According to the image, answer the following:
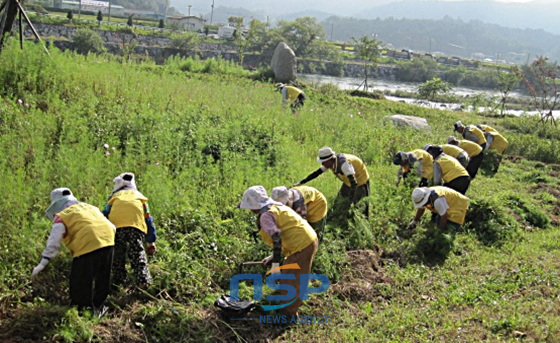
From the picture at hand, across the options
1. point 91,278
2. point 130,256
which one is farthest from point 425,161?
point 91,278

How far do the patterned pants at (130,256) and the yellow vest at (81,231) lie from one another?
0.57 m

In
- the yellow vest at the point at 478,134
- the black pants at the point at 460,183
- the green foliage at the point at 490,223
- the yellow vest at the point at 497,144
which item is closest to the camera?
the green foliage at the point at 490,223

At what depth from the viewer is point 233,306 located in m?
5.28

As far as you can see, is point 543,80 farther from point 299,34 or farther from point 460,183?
point 299,34

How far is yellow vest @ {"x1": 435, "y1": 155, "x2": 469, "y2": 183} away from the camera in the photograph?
8969 millimetres

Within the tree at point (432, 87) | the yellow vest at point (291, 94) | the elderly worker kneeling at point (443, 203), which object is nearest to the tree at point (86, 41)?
the tree at point (432, 87)

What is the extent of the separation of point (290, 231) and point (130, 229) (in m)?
1.67

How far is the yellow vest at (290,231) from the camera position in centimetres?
534

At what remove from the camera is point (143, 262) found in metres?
5.54

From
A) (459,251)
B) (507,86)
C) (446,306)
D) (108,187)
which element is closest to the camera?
(446,306)

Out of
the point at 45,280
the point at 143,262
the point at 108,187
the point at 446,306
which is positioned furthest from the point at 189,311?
the point at 446,306

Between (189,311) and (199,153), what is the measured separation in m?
3.53

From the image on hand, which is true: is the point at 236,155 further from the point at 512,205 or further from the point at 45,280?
the point at 512,205

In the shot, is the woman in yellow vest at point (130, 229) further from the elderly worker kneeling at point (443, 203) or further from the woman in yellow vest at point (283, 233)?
the elderly worker kneeling at point (443, 203)
